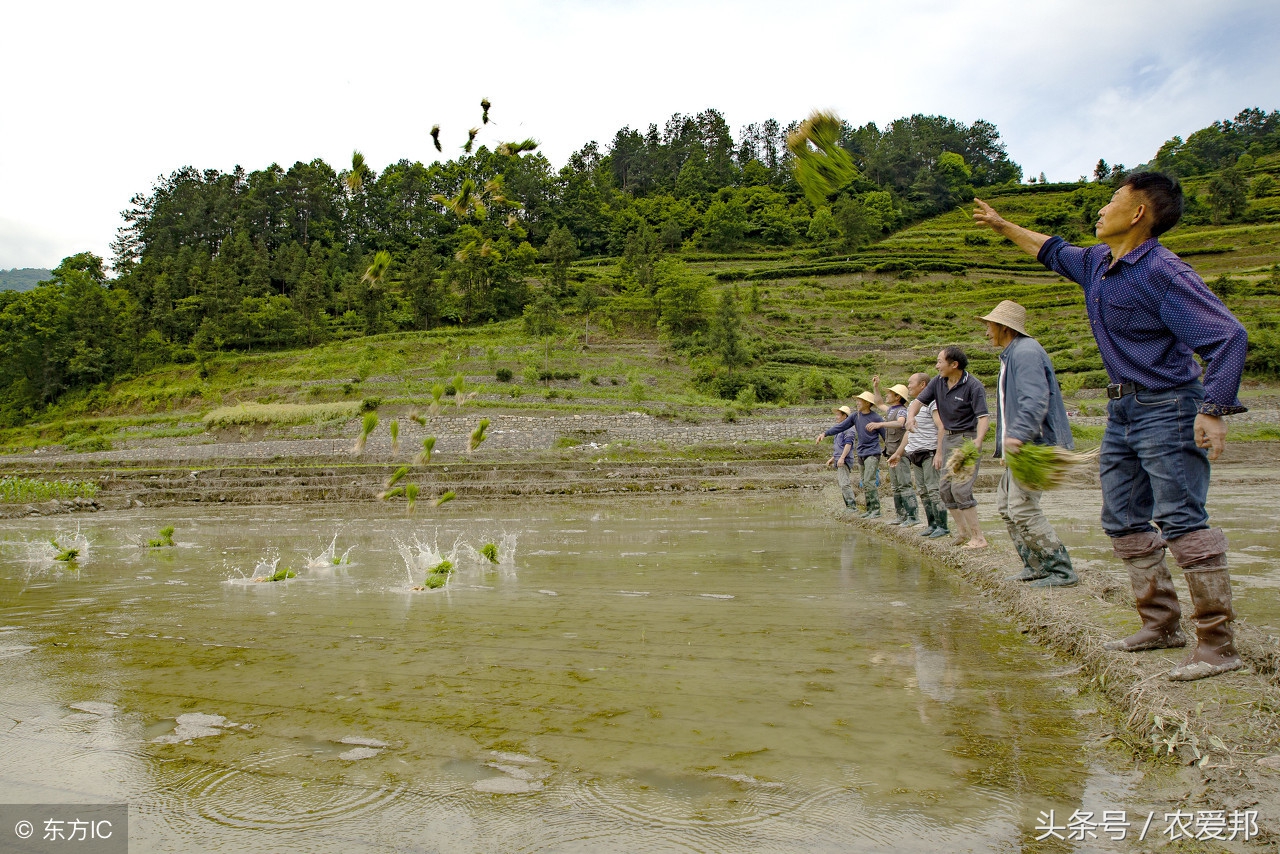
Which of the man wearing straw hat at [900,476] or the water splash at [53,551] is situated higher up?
the man wearing straw hat at [900,476]

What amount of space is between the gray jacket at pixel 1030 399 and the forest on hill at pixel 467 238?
952 inches

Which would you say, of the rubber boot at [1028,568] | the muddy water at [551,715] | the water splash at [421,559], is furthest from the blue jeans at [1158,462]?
the water splash at [421,559]

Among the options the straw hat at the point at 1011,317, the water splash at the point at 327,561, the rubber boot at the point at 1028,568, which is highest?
the straw hat at the point at 1011,317

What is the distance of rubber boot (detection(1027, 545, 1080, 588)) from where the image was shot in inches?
194

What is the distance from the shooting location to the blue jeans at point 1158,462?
3213 millimetres

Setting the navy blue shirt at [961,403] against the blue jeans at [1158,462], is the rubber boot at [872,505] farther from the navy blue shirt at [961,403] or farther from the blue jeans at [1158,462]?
the blue jeans at [1158,462]

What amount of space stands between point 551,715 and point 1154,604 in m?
2.80

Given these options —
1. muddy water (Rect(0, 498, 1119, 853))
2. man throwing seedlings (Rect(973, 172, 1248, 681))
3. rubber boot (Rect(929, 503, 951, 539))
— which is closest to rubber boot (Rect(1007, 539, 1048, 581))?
muddy water (Rect(0, 498, 1119, 853))

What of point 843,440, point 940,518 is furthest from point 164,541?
point 940,518

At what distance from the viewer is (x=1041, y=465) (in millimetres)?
4281

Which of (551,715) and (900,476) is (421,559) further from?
(900,476)

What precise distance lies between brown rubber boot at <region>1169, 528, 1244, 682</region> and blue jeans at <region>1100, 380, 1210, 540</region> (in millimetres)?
96

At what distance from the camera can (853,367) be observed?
1806 inches

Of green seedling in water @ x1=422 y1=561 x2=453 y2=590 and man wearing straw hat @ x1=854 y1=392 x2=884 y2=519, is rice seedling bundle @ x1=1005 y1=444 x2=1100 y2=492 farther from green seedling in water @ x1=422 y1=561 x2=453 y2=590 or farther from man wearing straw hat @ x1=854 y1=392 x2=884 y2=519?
man wearing straw hat @ x1=854 y1=392 x2=884 y2=519
